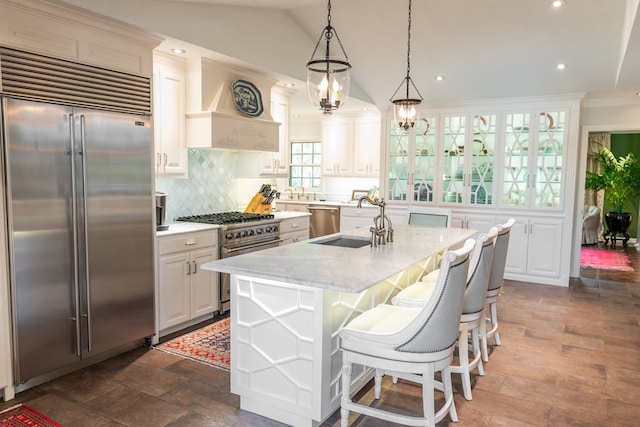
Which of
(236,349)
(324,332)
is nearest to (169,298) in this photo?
(236,349)

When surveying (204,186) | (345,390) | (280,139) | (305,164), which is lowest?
(345,390)

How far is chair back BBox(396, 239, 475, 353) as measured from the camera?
2160 millimetres

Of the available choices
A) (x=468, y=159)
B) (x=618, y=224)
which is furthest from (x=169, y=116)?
(x=618, y=224)

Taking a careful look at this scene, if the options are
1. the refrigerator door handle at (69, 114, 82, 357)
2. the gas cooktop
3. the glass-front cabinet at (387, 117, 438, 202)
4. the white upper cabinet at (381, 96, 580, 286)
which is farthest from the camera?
the glass-front cabinet at (387, 117, 438, 202)

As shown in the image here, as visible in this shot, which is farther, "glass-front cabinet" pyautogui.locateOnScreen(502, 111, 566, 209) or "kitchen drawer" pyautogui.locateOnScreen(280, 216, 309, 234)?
"glass-front cabinet" pyautogui.locateOnScreen(502, 111, 566, 209)

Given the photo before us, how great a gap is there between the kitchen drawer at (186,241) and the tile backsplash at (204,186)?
61cm

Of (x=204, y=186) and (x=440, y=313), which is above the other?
(x=204, y=186)

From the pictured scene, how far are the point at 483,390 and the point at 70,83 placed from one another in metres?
3.34

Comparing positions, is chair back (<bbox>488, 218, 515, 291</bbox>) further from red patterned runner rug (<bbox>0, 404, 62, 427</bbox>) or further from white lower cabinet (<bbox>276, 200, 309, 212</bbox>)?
white lower cabinet (<bbox>276, 200, 309, 212</bbox>)

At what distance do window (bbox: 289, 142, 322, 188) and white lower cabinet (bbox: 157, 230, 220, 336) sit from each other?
4128 millimetres

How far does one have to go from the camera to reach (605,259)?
303 inches

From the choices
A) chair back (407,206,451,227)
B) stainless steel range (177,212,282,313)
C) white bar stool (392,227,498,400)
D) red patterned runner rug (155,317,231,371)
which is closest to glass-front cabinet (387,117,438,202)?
chair back (407,206,451,227)

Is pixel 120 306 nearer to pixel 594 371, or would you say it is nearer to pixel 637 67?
pixel 594 371

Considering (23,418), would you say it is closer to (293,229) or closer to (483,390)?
(483,390)
